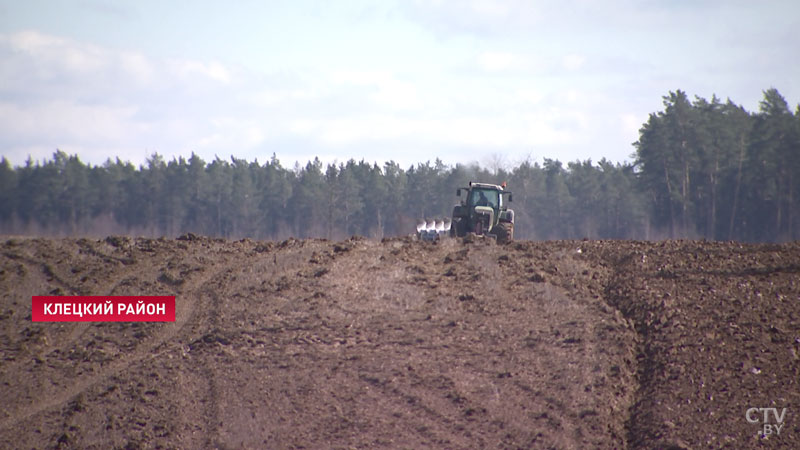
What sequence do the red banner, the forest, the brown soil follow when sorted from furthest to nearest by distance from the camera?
the forest < the red banner < the brown soil

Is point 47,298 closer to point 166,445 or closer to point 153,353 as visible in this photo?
point 153,353

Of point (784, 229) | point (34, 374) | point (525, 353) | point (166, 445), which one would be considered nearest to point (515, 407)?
point (525, 353)

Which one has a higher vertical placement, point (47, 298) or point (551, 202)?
point (551, 202)

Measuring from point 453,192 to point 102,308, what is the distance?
55.9 meters

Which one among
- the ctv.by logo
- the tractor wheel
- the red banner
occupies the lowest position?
the ctv.by logo

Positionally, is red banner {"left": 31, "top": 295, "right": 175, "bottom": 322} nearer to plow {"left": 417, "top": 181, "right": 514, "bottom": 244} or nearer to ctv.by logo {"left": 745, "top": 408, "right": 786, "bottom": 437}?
ctv.by logo {"left": 745, "top": 408, "right": 786, "bottom": 437}

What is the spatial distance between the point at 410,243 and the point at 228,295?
6040 mm

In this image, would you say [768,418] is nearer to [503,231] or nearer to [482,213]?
[503,231]

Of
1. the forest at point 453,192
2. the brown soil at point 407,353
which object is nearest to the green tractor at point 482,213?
the brown soil at point 407,353

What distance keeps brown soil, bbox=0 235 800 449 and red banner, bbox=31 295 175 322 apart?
0.22 metres

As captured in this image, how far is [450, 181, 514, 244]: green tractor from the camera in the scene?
76.5ft

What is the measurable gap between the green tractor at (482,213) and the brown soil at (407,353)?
25.9ft

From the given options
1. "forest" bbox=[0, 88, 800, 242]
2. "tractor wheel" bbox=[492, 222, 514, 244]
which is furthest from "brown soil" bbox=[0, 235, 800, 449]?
"forest" bbox=[0, 88, 800, 242]

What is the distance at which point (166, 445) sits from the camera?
8.85 metres
